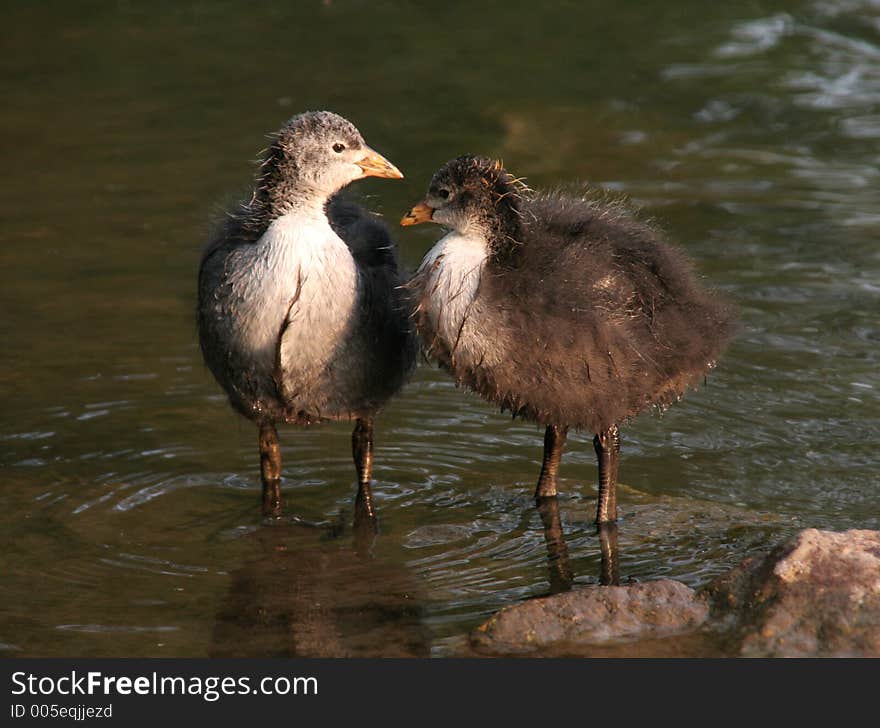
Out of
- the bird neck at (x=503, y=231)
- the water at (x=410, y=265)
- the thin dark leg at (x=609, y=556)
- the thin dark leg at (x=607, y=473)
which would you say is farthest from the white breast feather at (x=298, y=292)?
the thin dark leg at (x=609, y=556)

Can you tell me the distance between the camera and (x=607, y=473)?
24.4 feet

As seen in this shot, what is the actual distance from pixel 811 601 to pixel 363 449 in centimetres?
269

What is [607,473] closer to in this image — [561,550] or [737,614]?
[561,550]

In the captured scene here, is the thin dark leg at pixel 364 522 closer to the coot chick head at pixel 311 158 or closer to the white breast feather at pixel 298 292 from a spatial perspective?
the white breast feather at pixel 298 292

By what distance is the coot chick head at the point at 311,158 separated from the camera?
7.05 meters

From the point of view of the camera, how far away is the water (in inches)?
273

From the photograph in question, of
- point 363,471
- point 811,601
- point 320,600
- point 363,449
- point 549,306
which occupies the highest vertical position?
point 549,306

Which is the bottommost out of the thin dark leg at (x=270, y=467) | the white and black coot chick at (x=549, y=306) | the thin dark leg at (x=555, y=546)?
the thin dark leg at (x=555, y=546)

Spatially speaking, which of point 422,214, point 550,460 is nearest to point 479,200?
point 422,214

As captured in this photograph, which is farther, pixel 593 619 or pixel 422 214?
pixel 422 214

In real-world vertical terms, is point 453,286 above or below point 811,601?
above

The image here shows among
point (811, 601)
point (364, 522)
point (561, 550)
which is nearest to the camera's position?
point (811, 601)

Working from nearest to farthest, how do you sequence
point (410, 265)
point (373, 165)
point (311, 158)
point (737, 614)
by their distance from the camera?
point (737, 614)
point (311, 158)
point (373, 165)
point (410, 265)

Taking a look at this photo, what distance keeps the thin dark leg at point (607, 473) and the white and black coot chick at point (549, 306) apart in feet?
0.73
